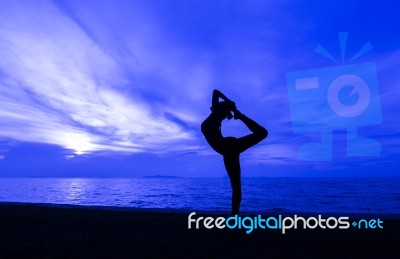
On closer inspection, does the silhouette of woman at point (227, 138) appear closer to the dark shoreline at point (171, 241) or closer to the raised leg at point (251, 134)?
the raised leg at point (251, 134)

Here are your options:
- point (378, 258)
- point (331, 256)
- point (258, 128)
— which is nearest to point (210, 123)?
point (258, 128)

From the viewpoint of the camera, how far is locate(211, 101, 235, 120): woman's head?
18.0ft

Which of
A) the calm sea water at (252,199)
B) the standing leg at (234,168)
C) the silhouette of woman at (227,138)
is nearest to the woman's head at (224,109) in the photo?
the silhouette of woman at (227,138)

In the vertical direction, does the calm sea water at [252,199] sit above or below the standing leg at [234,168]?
below

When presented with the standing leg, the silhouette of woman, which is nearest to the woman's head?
the silhouette of woman

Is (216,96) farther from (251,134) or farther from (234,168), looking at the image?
(234,168)

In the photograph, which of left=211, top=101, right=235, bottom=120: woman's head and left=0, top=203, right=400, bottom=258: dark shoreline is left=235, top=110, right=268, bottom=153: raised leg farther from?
left=0, top=203, right=400, bottom=258: dark shoreline

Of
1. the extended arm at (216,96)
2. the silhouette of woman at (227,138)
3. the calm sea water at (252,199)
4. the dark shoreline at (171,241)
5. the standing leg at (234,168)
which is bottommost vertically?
the calm sea water at (252,199)

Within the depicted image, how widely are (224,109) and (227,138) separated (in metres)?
0.56

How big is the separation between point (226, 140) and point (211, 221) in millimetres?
2016

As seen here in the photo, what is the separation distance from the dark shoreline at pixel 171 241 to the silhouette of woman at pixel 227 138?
125cm

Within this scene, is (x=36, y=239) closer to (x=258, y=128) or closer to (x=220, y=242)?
(x=220, y=242)

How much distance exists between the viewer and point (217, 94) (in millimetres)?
5594

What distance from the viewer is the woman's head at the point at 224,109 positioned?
5.50m
